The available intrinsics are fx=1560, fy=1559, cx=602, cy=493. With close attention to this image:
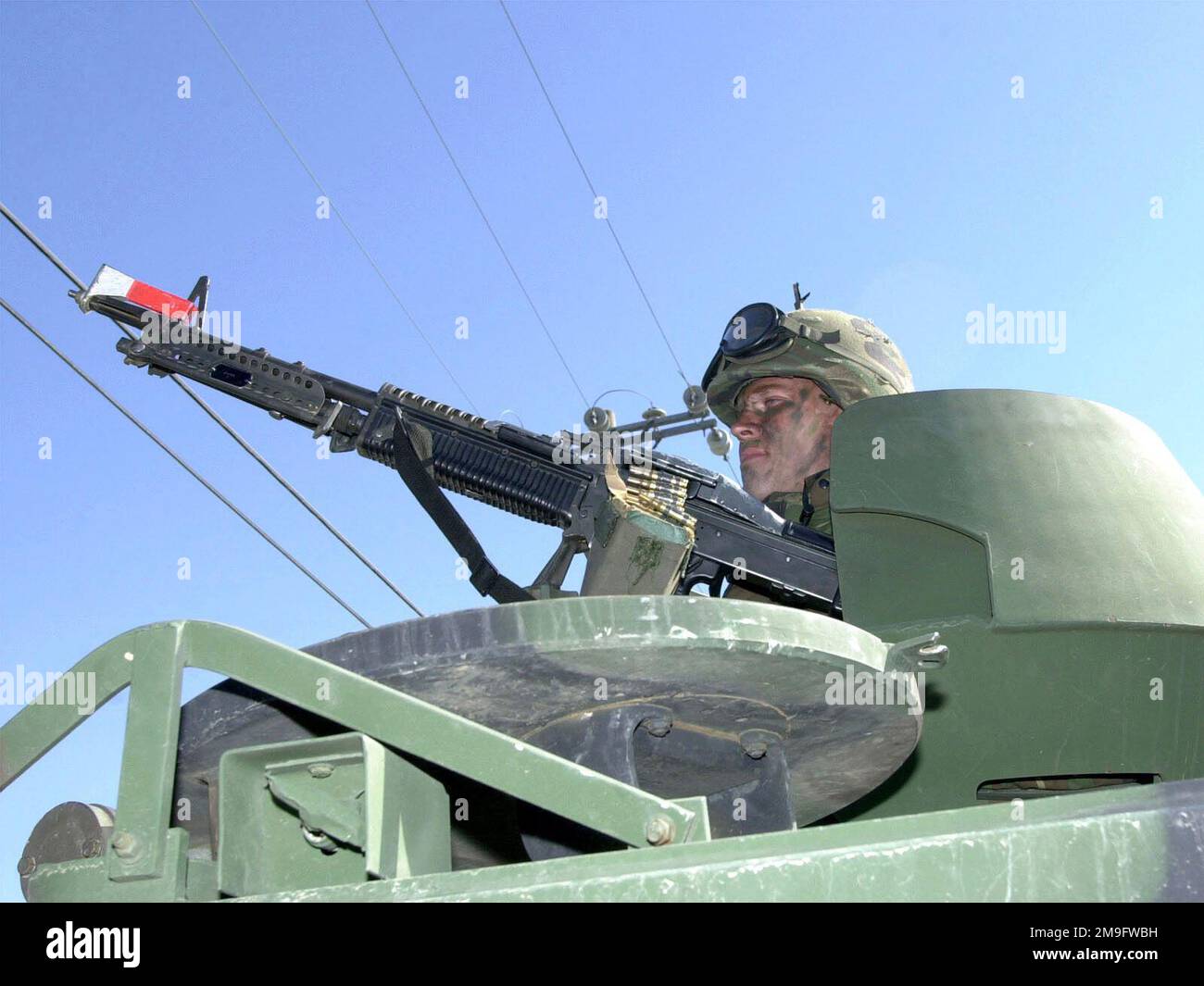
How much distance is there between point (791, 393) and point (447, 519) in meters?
1.54

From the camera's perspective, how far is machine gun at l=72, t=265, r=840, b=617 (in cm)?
500

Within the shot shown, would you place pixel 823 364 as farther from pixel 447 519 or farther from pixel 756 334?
pixel 447 519

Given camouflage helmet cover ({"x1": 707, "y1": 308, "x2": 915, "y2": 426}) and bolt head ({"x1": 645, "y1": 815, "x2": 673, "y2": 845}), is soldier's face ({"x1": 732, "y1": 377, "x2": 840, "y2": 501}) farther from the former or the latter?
bolt head ({"x1": 645, "y1": 815, "x2": 673, "y2": 845})

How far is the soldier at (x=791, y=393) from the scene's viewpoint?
17.6 ft

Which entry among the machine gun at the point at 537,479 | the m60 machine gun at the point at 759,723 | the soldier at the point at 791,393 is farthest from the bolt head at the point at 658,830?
the soldier at the point at 791,393

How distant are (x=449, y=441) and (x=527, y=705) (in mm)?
4440

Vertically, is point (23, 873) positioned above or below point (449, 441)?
below

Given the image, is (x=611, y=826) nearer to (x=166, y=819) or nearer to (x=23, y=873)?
(x=166, y=819)

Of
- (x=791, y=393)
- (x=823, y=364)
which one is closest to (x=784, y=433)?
(x=791, y=393)

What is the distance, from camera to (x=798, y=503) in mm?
5504

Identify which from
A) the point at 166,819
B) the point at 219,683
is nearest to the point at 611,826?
the point at 166,819

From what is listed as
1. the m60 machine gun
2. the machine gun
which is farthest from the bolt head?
the machine gun

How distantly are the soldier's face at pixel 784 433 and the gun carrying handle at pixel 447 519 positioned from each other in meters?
0.94

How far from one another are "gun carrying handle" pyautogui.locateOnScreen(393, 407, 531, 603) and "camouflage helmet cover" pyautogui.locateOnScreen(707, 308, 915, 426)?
3.37 ft
